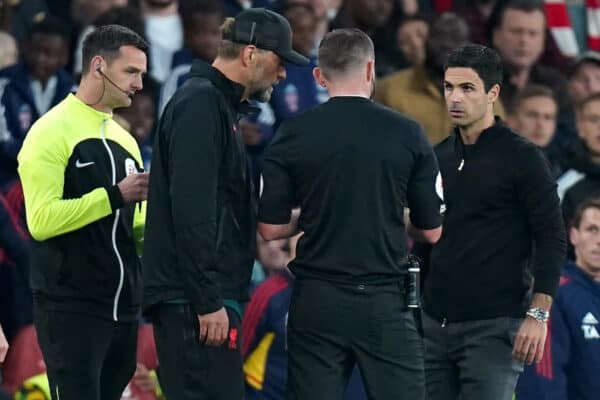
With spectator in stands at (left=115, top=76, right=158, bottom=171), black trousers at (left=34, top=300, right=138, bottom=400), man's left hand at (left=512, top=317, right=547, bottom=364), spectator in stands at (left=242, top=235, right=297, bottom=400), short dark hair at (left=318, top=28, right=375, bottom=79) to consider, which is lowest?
spectator in stands at (left=242, top=235, right=297, bottom=400)

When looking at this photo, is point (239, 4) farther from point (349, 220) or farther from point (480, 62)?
point (349, 220)

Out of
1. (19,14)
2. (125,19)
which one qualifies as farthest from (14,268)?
(19,14)

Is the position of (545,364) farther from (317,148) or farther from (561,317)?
(317,148)

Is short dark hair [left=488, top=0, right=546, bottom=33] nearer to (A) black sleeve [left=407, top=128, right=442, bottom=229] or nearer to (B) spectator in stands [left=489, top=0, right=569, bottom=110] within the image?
(B) spectator in stands [left=489, top=0, right=569, bottom=110]

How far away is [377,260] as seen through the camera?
606 cm

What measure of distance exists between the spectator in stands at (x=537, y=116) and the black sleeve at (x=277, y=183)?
4.40 m

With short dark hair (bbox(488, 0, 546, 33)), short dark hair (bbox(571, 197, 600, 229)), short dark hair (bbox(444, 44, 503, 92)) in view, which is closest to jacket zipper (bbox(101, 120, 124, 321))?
short dark hair (bbox(444, 44, 503, 92))

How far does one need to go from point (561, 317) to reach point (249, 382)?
1.59 meters

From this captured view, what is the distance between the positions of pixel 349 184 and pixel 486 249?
85 centimetres

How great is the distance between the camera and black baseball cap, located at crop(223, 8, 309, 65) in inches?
242

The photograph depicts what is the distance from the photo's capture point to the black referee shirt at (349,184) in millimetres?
6027

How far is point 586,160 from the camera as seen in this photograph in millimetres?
9812

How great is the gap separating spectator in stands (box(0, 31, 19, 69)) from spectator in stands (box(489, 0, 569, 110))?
127 inches

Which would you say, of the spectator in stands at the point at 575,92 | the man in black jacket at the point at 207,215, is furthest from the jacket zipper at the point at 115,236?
the spectator in stands at the point at 575,92
